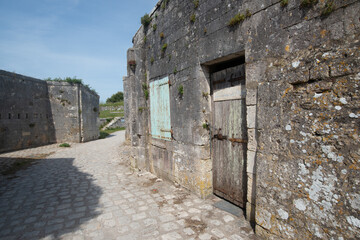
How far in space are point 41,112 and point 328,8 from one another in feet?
48.1

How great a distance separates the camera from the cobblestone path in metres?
2.84

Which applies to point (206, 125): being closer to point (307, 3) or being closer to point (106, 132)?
point (307, 3)

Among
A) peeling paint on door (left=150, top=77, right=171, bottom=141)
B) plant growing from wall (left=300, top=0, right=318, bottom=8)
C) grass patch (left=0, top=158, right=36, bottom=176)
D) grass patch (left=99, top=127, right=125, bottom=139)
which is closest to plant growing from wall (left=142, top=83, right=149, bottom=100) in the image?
peeling paint on door (left=150, top=77, right=171, bottom=141)

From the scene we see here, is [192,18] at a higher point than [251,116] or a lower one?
higher

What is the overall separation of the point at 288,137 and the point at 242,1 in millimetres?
2159

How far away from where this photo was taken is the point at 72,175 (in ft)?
19.2

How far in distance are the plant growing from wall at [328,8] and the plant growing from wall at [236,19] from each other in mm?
1096

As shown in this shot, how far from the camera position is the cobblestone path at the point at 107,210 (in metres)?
2.84

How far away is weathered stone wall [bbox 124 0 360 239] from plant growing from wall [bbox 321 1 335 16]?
0.05 feet

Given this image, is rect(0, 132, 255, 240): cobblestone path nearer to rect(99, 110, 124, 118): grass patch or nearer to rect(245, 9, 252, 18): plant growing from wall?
rect(245, 9, 252, 18): plant growing from wall

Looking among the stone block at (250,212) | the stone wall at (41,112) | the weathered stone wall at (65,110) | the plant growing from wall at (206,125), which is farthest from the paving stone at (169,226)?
the weathered stone wall at (65,110)

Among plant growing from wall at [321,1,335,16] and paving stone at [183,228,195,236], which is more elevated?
plant growing from wall at [321,1,335,16]

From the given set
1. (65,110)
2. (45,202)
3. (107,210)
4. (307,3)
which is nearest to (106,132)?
(65,110)

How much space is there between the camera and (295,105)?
7.36ft
